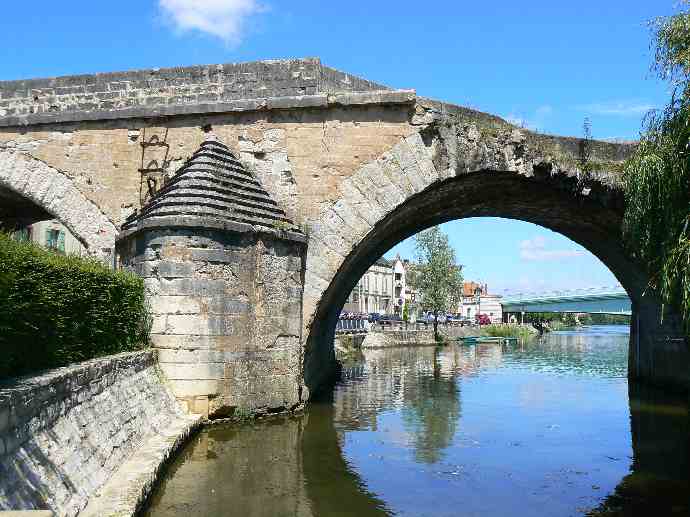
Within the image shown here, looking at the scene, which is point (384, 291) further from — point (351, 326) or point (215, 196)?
point (215, 196)

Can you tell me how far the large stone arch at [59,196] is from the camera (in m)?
13.4

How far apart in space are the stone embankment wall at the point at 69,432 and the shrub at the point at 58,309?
1.00 feet

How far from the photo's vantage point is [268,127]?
12.5 meters

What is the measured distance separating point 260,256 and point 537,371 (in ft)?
56.4

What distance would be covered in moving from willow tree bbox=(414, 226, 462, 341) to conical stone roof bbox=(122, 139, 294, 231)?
126 ft

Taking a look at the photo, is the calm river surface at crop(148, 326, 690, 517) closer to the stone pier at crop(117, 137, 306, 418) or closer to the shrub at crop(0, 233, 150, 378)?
the stone pier at crop(117, 137, 306, 418)

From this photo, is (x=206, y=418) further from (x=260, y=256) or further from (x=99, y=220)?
(x=99, y=220)

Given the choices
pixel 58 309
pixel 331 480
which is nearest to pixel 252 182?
pixel 58 309

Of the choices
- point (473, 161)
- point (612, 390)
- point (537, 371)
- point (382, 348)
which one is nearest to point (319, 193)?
point (473, 161)

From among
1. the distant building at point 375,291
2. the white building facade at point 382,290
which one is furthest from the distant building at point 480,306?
the distant building at point 375,291

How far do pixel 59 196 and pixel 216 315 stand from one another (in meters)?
5.20

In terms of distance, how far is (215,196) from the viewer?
11.0m

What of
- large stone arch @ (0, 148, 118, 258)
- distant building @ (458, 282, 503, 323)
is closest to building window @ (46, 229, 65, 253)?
large stone arch @ (0, 148, 118, 258)

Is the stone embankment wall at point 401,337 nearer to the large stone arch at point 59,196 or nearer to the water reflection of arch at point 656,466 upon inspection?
the water reflection of arch at point 656,466
